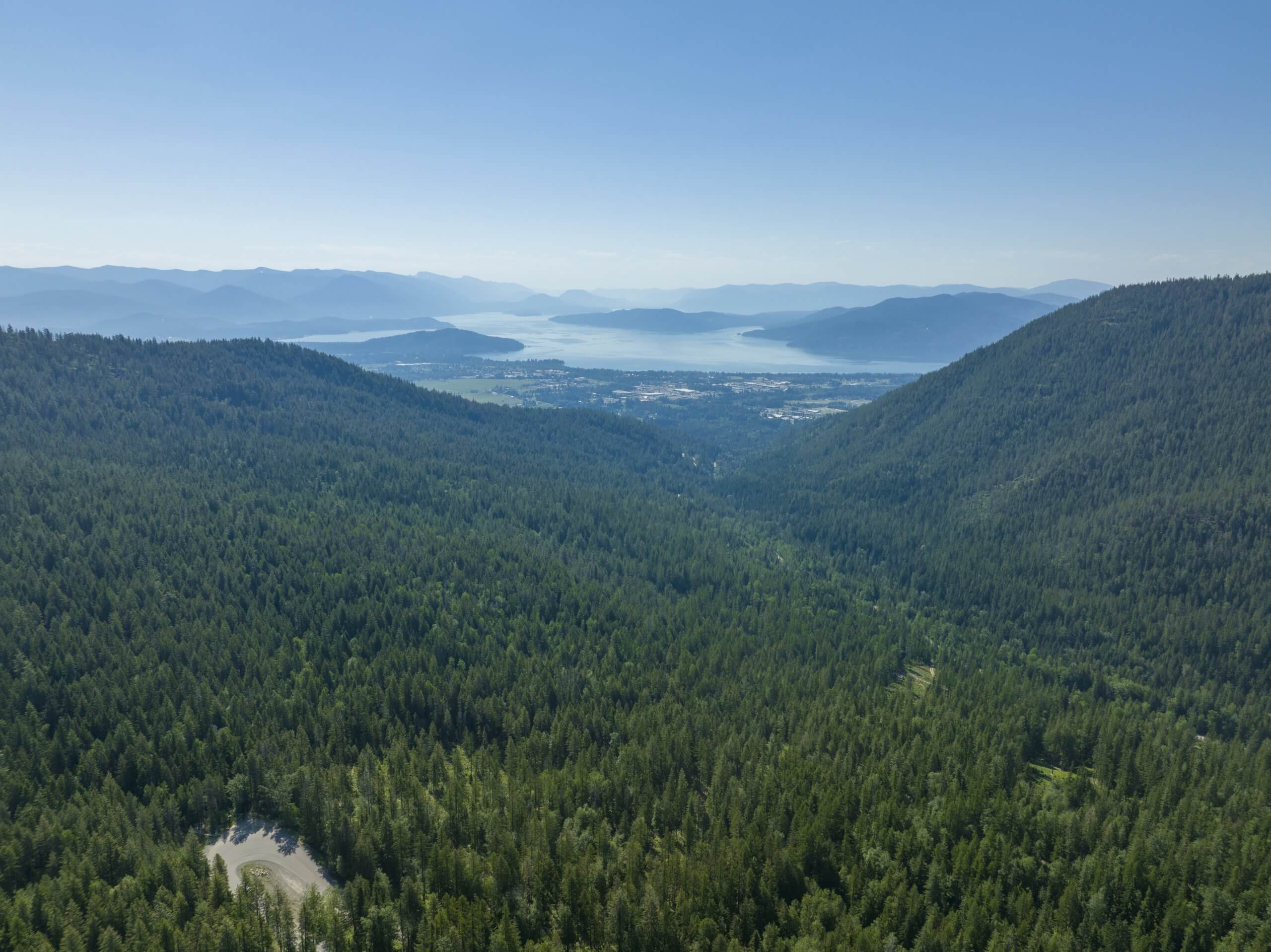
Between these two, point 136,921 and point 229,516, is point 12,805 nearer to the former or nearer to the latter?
point 136,921

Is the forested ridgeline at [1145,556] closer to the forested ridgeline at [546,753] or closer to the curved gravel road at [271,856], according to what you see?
the forested ridgeline at [546,753]

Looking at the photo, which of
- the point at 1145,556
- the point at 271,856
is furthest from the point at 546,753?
the point at 1145,556

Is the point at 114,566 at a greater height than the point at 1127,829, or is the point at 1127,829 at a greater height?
the point at 114,566

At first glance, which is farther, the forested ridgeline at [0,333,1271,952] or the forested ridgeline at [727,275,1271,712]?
the forested ridgeline at [727,275,1271,712]

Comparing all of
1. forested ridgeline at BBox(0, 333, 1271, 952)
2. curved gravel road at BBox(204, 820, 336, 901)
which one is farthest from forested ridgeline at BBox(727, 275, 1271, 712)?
curved gravel road at BBox(204, 820, 336, 901)

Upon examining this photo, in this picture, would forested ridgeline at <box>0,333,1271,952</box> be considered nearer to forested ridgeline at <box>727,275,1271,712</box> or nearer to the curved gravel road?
the curved gravel road

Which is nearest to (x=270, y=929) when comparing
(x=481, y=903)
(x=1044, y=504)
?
(x=481, y=903)

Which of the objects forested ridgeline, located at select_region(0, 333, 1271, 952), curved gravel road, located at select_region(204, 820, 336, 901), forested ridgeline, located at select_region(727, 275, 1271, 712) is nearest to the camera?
forested ridgeline, located at select_region(0, 333, 1271, 952)

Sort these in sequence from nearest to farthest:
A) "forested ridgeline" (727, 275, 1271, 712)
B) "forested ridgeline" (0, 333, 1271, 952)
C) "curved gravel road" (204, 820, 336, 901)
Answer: "forested ridgeline" (0, 333, 1271, 952) < "curved gravel road" (204, 820, 336, 901) < "forested ridgeline" (727, 275, 1271, 712)
